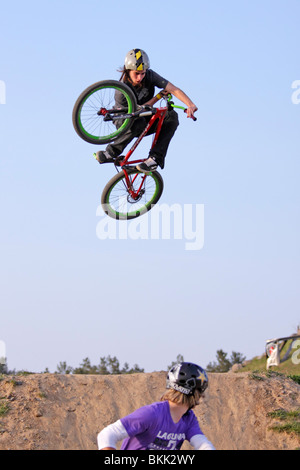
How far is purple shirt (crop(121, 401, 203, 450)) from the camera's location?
6.49 m

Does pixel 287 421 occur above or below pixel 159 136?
below

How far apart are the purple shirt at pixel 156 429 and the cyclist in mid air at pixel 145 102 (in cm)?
690

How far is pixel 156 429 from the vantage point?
670 cm

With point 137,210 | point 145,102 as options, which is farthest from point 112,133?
point 137,210

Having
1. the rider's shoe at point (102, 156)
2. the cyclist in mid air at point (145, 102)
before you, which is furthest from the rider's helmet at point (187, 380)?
the rider's shoe at point (102, 156)

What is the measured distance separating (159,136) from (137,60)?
1677mm

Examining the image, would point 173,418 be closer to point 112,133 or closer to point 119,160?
point 112,133

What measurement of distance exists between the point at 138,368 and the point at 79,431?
700 centimetres

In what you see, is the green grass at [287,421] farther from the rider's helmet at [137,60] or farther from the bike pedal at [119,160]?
the rider's helmet at [137,60]

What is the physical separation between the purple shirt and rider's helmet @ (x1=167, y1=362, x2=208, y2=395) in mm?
224

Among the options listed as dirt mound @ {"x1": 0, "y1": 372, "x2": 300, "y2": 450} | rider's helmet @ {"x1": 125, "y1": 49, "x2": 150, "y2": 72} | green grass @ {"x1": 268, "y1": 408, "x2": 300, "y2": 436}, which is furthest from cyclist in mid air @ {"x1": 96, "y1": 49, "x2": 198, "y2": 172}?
green grass @ {"x1": 268, "y1": 408, "x2": 300, "y2": 436}

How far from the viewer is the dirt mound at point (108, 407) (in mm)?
12383
